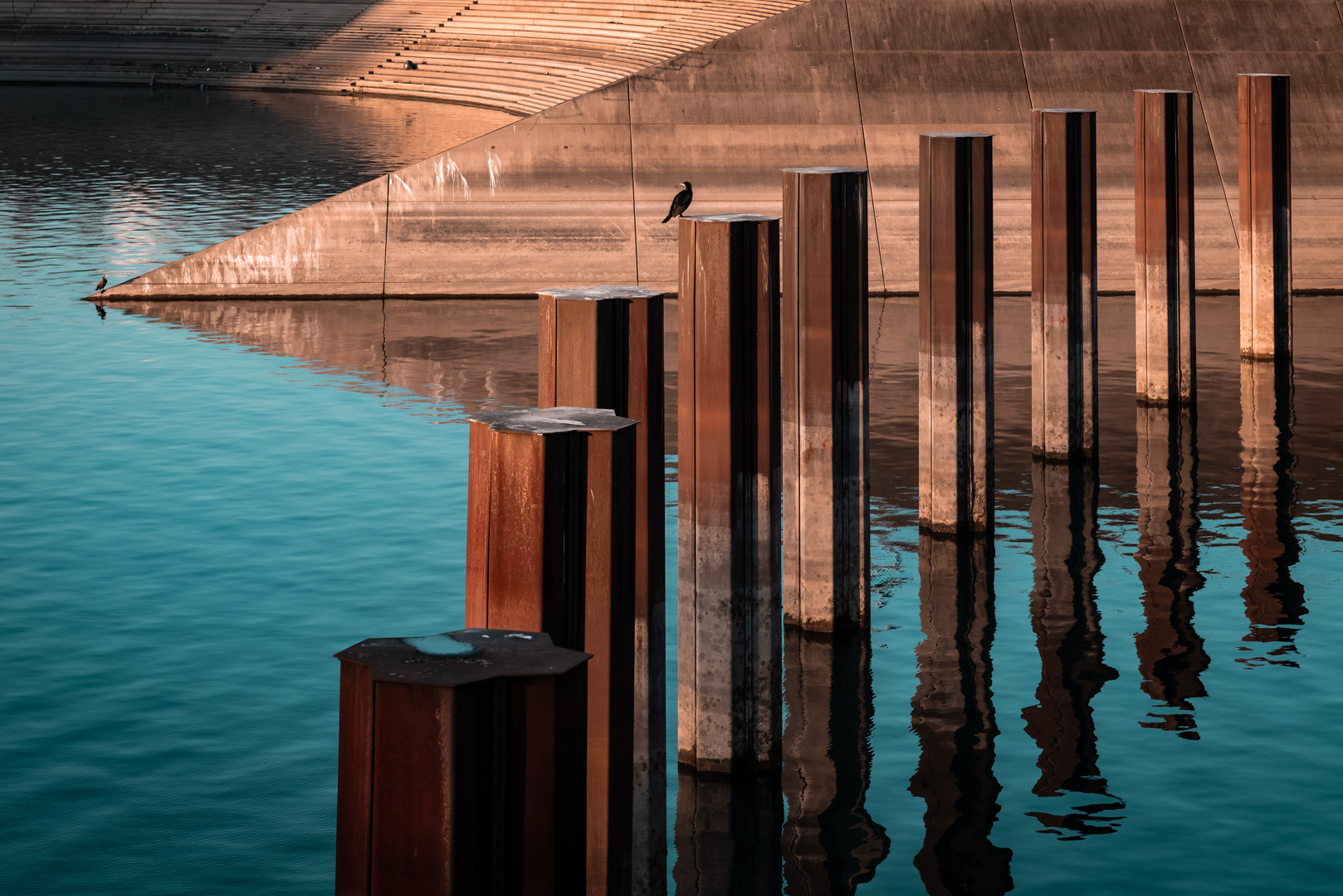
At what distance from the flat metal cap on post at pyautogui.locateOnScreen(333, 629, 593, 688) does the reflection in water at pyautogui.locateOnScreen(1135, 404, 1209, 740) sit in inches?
259

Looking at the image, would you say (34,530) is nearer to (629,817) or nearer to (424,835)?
(629,817)

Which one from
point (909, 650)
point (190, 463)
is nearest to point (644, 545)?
point (909, 650)

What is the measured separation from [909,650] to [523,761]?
24.6ft

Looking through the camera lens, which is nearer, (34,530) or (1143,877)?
(1143,877)

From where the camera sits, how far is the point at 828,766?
32.2 ft

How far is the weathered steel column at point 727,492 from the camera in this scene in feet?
30.0

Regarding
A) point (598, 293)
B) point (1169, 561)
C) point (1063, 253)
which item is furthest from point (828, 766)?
point (1063, 253)

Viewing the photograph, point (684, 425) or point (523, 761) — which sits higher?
point (684, 425)

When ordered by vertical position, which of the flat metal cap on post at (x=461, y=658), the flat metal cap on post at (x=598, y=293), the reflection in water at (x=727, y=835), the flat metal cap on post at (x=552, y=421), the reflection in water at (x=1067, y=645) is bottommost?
the reflection in water at (x=727, y=835)

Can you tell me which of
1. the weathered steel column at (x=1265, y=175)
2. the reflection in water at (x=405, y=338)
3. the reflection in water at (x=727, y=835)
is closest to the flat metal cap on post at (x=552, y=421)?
the reflection in water at (x=727, y=835)

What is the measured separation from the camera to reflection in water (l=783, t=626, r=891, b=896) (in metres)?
8.59

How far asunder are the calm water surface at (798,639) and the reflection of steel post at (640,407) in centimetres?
89

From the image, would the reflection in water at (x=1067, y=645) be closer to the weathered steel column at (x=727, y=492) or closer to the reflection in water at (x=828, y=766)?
the reflection in water at (x=828, y=766)

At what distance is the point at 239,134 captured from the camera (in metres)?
51.8
